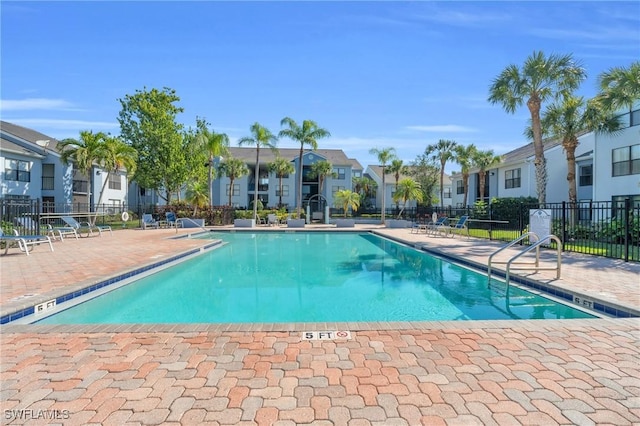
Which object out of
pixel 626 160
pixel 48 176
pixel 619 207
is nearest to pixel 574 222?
pixel 619 207

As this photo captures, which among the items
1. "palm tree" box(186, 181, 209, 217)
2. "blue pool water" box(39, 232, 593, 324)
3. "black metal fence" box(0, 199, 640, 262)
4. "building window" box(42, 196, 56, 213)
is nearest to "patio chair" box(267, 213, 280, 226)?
"black metal fence" box(0, 199, 640, 262)

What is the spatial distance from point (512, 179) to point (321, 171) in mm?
19890

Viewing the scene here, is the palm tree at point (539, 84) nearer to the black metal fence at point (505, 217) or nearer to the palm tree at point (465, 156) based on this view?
the black metal fence at point (505, 217)

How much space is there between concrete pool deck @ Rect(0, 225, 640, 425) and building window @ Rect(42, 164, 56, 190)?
3179 cm

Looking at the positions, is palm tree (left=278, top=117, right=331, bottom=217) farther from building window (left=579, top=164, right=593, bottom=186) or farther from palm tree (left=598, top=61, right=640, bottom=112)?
building window (left=579, top=164, right=593, bottom=186)

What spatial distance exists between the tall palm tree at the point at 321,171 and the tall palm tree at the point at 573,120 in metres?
26.2

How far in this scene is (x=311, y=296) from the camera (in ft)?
24.0

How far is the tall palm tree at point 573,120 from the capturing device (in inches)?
655

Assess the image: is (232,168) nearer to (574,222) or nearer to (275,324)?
(574,222)

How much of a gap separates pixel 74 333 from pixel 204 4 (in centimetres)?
901

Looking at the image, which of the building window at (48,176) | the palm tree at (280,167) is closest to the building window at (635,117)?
the palm tree at (280,167)

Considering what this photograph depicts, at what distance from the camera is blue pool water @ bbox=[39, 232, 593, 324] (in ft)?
19.2

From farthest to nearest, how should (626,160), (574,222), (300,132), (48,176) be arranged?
(48,176)
(300,132)
(626,160)
(574,222)

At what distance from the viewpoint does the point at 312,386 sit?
2.83 meters
